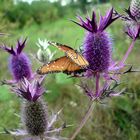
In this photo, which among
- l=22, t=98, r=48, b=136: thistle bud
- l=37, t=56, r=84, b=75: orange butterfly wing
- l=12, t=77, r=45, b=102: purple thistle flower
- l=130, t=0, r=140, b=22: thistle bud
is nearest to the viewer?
l=37, t=56, r=84, b=75: orange butterfly wing

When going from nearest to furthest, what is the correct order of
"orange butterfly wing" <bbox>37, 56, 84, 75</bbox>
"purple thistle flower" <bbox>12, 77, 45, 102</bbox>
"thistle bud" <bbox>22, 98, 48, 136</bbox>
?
"orange butterfly wing" <bbox>37, 56, 84, 75</bbox> → "purple thistle flower" <bbox>12, 77, 45, 102</bbox> → "thistle bud" <bbox>22, 98, 48, 136</bbox>

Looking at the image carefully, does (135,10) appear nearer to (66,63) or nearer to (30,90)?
(66,63)

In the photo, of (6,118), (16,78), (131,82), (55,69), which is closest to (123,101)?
(131,82)

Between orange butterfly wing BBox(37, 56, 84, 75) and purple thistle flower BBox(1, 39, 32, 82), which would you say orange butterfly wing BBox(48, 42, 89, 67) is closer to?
orange butterfly wing BBox(37, 56, 84, 75)

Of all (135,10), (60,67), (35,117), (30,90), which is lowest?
(35,117)

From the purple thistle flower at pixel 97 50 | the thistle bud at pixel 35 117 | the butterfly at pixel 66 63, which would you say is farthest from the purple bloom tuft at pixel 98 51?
the thistle bud at pixel 35 117

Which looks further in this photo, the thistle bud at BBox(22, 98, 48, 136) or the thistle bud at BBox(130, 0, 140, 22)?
the thistle bud at BBox(22, 98, 48, 136)

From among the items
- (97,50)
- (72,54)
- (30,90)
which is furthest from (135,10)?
(30,90)

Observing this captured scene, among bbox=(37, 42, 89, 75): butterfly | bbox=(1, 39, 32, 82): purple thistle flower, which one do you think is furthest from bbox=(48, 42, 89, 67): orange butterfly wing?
bbox=(1, 39, 32, 82): purple thistle flower
